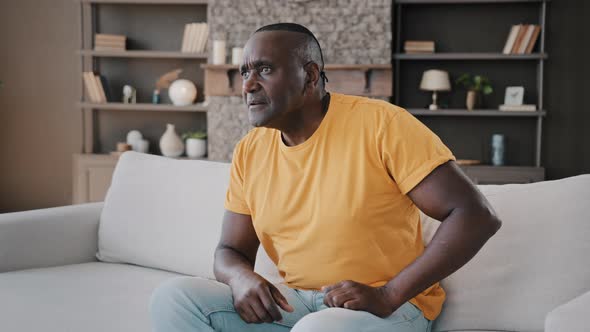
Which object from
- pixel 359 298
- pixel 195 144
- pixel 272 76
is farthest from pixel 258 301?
pixel 195 144

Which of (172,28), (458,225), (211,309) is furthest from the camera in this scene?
(172,28)

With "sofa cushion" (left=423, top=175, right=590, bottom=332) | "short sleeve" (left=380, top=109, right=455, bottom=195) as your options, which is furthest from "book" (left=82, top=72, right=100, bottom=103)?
"short sleeve" (left=380, top=109, right=455, bottom=195)

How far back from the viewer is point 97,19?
5957mm

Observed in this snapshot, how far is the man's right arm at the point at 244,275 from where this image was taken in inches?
60.9

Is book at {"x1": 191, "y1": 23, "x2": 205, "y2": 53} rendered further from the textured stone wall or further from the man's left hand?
the man's left hand

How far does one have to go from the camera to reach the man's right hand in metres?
1.54

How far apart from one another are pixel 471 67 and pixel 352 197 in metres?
4.36

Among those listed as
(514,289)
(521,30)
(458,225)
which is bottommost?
(514,289)

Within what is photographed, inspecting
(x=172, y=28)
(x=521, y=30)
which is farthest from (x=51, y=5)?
(x=521, y=30)

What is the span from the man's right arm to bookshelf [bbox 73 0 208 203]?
161 inches

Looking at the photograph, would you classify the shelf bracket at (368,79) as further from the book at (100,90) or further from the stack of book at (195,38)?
the book at (100,90)

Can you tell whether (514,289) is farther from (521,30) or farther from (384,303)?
(521,30)

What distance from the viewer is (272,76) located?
1628 millimetres

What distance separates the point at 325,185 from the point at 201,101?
14.7ft
